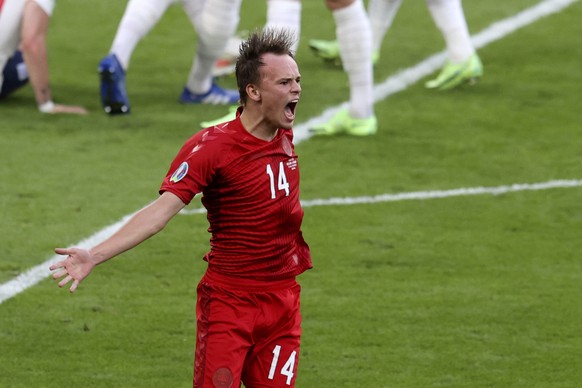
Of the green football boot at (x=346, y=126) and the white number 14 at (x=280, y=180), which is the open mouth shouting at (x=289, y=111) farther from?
the green football boot at (x=346, y=126)

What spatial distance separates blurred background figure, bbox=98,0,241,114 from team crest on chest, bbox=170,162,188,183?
459 centimetres

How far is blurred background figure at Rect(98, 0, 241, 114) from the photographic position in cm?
911

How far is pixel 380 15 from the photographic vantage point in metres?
10.4

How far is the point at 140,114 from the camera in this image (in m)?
9.43

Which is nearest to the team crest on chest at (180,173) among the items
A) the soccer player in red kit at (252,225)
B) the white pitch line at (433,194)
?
the soccer player in red kit at (252,225)

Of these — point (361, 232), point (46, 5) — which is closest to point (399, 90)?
point (46, 5)

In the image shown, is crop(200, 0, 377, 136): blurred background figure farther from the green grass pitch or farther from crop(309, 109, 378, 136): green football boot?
the green grass pitch

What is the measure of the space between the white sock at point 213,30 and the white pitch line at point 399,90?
75 centimetres

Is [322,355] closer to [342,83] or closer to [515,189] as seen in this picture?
[515,189]

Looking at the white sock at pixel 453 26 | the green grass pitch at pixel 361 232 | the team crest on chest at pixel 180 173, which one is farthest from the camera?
the white sock at pixel 453 26

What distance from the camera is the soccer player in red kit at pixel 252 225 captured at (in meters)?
4.49

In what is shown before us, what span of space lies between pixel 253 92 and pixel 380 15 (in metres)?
5.99

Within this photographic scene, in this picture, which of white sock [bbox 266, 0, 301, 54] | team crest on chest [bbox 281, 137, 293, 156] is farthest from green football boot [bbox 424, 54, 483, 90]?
team crest on chest [bbox 281, 137, 293, 156]

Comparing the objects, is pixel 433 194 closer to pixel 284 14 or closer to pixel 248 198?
pixel 284 14
